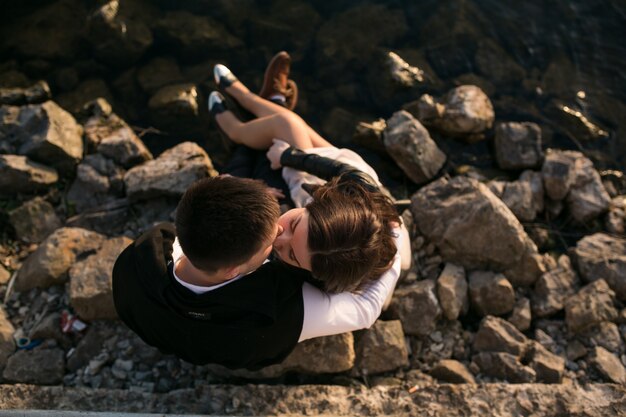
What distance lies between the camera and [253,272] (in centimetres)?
226

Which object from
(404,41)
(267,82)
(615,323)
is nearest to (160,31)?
(267,82)

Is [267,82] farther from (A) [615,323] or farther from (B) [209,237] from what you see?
(A) [615,323]

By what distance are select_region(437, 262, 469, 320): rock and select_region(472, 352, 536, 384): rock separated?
30cm

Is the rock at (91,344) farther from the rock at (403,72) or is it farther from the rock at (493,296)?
the rock at (403,72)

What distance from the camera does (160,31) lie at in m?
4.88

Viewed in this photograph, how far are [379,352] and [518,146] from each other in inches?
86.7

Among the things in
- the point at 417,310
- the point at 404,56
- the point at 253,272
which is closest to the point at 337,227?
the point at 253,272

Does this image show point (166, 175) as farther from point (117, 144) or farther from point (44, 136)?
point (44, 136)

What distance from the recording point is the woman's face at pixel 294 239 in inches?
89.4

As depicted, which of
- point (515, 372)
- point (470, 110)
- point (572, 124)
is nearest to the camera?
point (515, 372)

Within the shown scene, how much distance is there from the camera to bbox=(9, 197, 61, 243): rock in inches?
138

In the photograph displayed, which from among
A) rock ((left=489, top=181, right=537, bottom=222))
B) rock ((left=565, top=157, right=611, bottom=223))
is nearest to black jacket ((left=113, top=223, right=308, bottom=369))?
rock ((left=489, top=181, right=537, bottom=222))

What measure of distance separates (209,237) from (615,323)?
2688 mm

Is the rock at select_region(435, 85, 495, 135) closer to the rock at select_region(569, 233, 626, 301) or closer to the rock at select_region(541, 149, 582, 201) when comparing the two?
the rock at select_region(541, 149, 582, 201)
